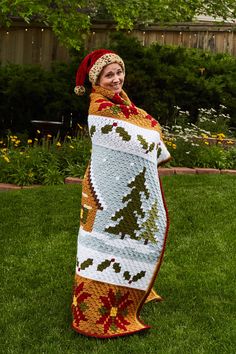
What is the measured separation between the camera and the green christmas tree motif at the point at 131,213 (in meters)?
3.98

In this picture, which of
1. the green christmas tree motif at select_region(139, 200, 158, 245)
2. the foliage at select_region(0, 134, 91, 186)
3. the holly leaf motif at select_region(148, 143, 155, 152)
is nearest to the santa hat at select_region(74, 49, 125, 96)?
the holly leaf motif at select_region(148, 143, 155, 152)

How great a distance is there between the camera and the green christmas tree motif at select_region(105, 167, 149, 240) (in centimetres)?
398

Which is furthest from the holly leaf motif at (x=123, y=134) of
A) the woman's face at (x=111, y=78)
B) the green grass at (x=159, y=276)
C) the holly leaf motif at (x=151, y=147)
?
the green grass at (x=159, y=276)

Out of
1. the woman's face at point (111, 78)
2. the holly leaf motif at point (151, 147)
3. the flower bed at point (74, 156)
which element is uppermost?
the woman's face at point (111, 78)

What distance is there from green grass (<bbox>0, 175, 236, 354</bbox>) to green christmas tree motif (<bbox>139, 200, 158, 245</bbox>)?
0.61m

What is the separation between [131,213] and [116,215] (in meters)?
0.09

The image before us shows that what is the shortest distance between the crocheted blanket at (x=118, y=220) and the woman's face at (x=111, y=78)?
4 centimetres

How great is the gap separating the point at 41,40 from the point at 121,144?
25.8ft

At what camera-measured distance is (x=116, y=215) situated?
398 centimetres

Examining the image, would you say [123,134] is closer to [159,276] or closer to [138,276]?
[138,276]

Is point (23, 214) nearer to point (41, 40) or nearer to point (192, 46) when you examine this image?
point (41, 40)

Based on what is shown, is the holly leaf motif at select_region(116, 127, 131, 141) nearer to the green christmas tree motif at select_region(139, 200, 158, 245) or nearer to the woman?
the woman

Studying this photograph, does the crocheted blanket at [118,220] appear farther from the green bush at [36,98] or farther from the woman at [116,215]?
the green bush at [36,98]

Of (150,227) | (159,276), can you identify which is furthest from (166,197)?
(150,227)
